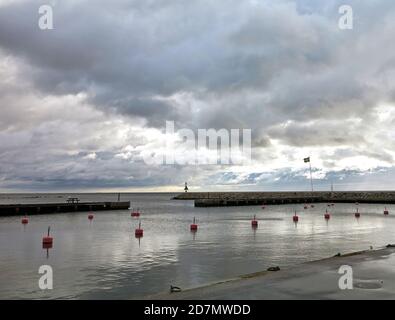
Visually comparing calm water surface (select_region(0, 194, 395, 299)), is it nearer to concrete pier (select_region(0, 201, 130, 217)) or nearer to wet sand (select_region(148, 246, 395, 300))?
wet sand (select_region(148, 246, 395, 300))

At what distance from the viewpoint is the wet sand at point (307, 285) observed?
1195 cm

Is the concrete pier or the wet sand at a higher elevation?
the wet sand

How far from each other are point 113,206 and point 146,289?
82.5 meters

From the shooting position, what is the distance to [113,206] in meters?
96.6

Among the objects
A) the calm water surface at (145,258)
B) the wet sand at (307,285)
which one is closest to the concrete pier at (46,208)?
the calm water surface at (145,258)

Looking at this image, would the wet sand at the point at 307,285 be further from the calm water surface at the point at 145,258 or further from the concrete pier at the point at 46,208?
the concrete pier at the point at 46,208

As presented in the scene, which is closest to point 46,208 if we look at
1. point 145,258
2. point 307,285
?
point 145,258

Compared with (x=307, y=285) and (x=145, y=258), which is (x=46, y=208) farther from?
(x=307, y=285)

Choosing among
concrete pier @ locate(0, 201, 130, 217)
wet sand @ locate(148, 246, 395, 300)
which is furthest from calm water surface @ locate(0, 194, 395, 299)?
concrete pier @ locate(0, 201, 130, 217)

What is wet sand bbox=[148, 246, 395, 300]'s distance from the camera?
39.2 ft

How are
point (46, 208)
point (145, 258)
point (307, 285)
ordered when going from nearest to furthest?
1. point (307, 285)
2. point (145, 258)
3. point (46, 208)

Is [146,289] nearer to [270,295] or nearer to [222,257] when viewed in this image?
[270,295]

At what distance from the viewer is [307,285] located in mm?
13312
